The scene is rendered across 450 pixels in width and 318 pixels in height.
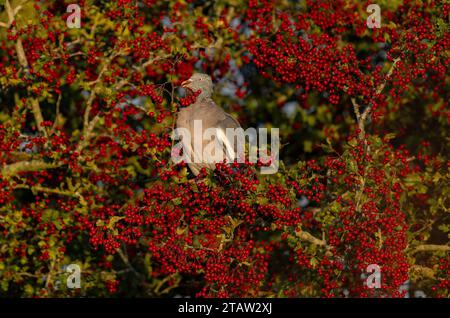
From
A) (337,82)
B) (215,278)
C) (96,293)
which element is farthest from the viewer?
(96,293)

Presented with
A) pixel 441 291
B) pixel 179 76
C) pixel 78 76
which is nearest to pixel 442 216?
pixel 441 291

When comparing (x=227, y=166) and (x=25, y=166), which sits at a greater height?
(x=25, y=166)

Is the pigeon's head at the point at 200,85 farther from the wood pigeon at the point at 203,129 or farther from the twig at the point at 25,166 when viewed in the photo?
the twig at the point at 25,166

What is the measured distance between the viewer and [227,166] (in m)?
8.09

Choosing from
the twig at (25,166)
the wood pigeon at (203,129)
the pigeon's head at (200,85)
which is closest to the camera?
the wood pigeon at (203,129)

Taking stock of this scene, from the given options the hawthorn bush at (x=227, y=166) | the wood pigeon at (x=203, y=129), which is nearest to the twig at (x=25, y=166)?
the hawthorn bush at (x=227, y=166)

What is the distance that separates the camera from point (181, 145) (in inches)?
384

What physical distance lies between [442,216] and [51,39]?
5900mm

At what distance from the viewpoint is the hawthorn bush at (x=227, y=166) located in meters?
8.62

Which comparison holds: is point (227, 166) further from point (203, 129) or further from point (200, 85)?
point (200, 85)

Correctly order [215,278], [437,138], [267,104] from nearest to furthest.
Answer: [215,278] → [437,138] → [267,104]

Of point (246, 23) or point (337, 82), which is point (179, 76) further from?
point (337, 82)

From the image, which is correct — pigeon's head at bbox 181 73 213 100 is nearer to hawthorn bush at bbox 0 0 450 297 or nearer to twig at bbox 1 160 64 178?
hawthorn bush at bbox 0 0 450 297

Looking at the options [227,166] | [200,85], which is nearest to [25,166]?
[200,85]
